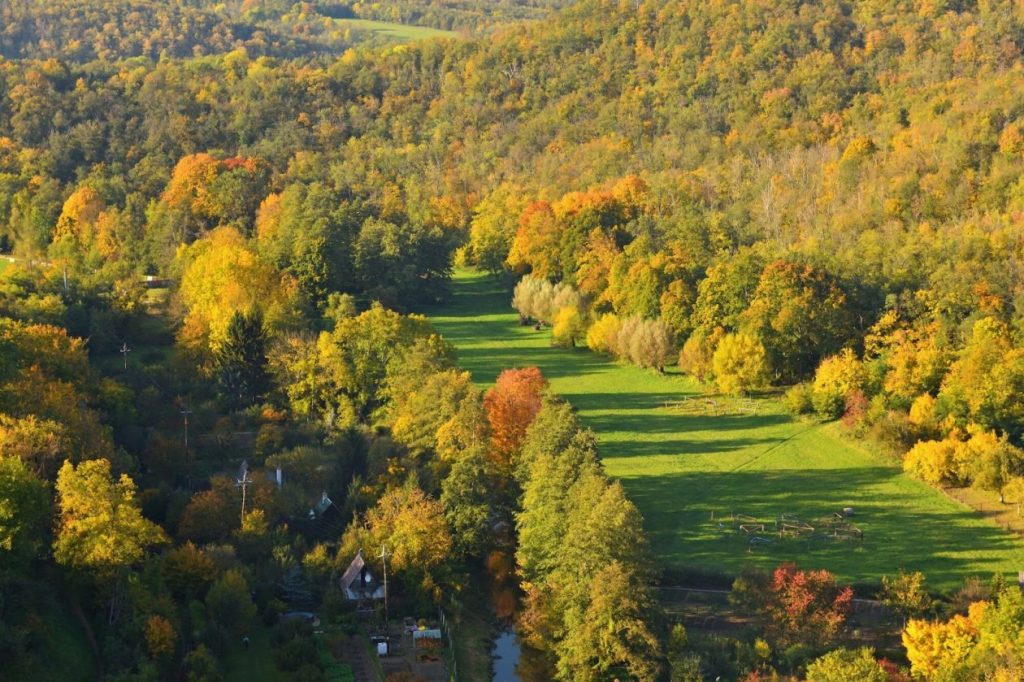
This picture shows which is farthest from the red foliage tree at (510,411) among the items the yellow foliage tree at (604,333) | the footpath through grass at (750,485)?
the yellow foliage tree at (604,333)

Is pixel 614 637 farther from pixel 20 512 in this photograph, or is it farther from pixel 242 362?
pixel 242 362

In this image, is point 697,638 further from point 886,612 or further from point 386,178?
point 386,178

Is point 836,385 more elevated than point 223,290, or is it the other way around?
point 223,290

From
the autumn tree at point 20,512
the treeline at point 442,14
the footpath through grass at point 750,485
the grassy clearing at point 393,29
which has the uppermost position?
the treeline at point 442,14

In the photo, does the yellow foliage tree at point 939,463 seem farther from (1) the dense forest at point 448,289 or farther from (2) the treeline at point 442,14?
(2) the treeline at point 442,14

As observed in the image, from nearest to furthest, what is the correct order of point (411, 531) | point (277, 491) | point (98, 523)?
point (98, 523) < point (411, 531) < point (277, 491)

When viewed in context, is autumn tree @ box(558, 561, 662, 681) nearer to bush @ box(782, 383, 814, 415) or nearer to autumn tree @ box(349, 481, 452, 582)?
autumn tree @ box(349, 481, 452, 582)

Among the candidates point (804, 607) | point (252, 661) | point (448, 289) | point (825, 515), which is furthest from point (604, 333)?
point (252, 661)

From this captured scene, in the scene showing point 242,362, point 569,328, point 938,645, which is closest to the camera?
point 938,645
